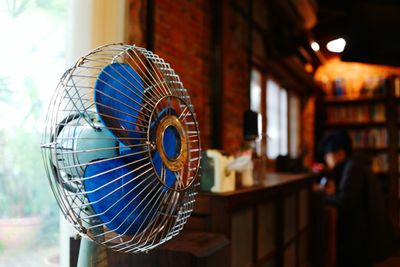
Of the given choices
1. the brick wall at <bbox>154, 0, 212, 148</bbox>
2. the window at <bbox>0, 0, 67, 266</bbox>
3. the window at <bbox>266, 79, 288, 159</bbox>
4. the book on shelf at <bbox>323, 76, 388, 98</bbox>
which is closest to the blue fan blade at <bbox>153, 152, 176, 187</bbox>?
the window at <bbox>0, 0, 67, 266</bbox>

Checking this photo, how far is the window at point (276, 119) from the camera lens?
4.59 meters

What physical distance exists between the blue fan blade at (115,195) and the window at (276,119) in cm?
367

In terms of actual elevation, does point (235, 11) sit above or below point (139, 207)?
above

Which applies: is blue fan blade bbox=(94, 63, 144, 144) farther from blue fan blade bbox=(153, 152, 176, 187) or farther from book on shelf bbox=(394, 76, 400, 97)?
book on shelf bbox=(394, 76, 400, 97)

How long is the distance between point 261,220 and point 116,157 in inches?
44.4

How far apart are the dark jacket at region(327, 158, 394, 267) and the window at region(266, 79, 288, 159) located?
1.43 m

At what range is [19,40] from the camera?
133cm

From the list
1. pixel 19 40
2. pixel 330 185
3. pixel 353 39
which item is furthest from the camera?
pixel 330 185

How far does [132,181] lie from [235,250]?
785mm

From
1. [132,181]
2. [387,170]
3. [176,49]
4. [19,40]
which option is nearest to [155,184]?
[132,181]

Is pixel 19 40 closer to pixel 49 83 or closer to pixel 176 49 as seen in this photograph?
pixel 49 83

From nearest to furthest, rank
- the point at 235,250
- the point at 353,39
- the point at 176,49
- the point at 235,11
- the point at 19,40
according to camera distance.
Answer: the point at 19,40 → the point at 235,250 → the point at 176,49 → the point at 353,39 → the point at 235,11

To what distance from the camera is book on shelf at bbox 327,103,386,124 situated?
5586mm

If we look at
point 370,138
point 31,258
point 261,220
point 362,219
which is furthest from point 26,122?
point 370,138
